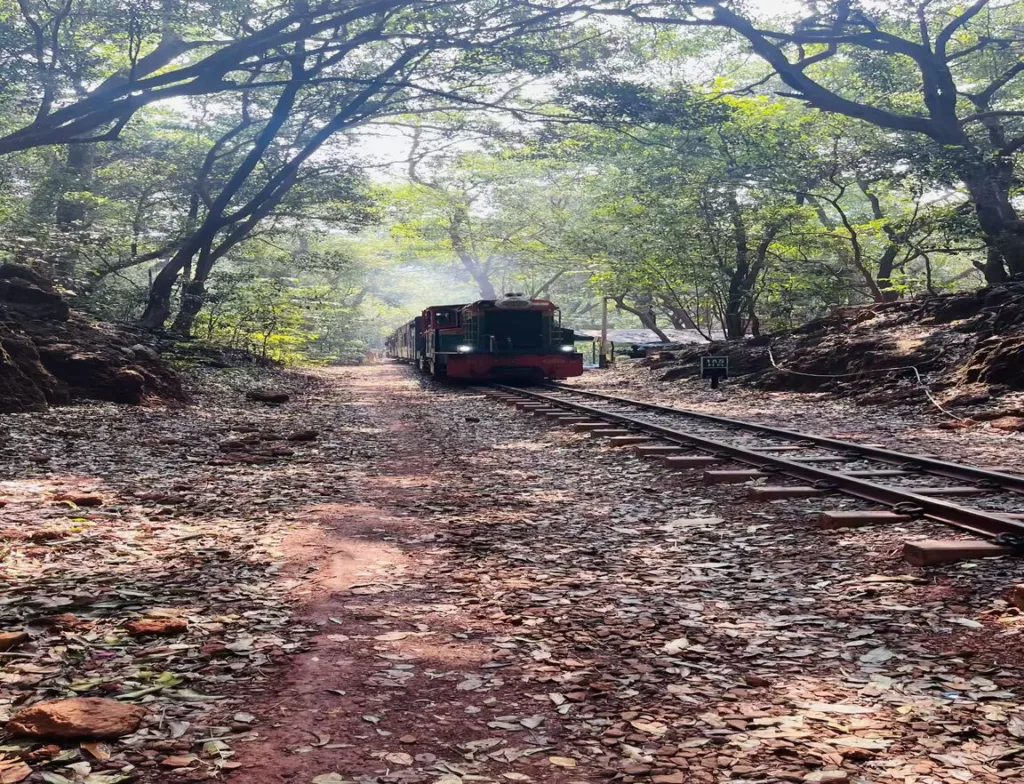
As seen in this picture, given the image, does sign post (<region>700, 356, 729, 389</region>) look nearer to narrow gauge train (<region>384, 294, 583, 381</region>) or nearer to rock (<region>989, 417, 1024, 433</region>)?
narrow gauge train (<region>384, 294, 583, 381</region>)

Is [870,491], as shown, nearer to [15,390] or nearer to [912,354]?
[912,354]

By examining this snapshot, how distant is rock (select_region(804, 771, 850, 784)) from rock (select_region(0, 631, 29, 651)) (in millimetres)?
3276

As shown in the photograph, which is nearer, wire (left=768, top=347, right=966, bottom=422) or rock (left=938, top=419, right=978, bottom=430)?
rock (left=938, top=419, right=978, bottom=430)

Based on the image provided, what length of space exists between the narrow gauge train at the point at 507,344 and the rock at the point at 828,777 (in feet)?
59.8

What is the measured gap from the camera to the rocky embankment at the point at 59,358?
38.1ft

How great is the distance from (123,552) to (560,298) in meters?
52.7

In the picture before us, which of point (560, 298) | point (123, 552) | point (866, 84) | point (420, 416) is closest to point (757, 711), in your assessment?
point (123, 552)

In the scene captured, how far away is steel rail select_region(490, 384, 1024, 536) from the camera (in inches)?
200

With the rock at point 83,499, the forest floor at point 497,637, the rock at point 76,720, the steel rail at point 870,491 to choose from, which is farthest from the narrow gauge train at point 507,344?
the rock at point 76,720

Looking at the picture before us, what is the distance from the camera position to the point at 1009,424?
10.6 metres

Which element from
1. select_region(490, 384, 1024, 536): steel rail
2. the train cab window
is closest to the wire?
select_region(490, 384, 1024, 536): steel rail

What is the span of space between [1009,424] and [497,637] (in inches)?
376

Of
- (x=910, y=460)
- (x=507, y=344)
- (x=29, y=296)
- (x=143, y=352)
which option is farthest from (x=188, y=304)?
(x=910, y=460)

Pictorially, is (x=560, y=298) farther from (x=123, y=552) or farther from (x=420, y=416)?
(x=123, y=552)
